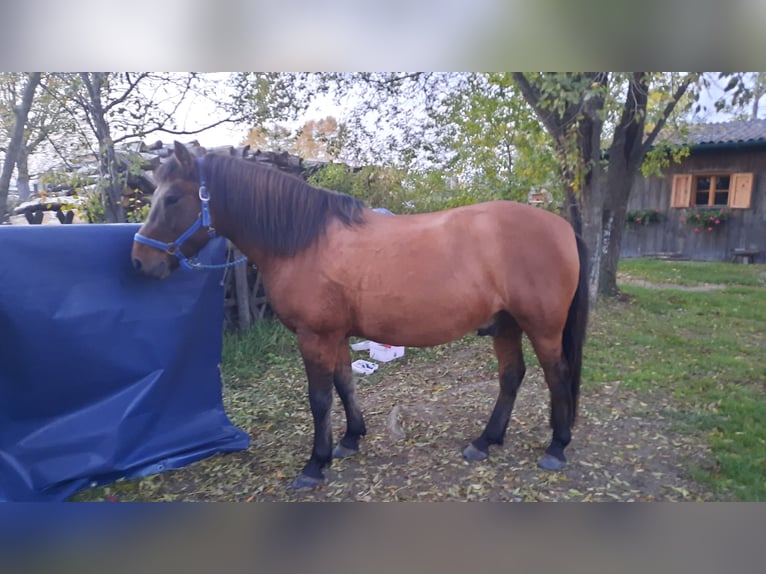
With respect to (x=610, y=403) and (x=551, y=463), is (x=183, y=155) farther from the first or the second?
(x=610, y=403)

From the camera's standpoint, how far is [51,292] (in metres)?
2.17

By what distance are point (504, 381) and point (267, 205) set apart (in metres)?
1.85

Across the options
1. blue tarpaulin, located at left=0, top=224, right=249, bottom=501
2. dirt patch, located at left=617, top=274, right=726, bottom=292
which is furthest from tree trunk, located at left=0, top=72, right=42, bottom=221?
dirt patch, located at left=617, top=274, right=726, bottom=292

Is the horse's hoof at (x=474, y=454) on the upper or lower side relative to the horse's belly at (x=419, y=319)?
lower

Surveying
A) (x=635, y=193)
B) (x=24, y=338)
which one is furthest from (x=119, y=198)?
(x=635, y=193)

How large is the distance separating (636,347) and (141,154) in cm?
434

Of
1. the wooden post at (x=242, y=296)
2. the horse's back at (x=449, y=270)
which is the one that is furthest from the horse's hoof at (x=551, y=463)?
the wooden post at (x=242, y=296)

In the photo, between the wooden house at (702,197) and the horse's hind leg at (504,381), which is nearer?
the horse's hind leg at (504,381)

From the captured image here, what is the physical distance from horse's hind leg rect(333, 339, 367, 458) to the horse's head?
1.14m

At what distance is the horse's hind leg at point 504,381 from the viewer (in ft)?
8.77

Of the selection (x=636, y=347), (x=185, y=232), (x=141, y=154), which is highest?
(x=141, y=154)

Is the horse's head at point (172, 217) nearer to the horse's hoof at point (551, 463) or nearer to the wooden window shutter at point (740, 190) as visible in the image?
the horse's hoof at point (551, 463)
